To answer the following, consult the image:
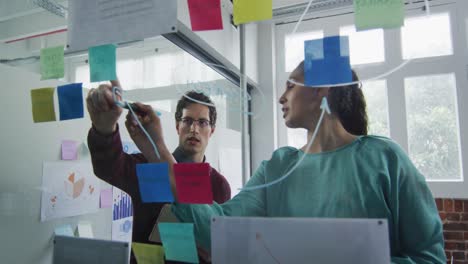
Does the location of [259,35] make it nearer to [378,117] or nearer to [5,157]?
[378,117]

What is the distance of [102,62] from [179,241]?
52 cm

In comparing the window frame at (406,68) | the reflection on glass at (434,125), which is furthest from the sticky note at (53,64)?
the reflection on glass at (434,125)

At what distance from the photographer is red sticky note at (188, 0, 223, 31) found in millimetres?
738

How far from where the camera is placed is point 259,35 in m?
1.10

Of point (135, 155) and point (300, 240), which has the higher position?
point (135, 155)

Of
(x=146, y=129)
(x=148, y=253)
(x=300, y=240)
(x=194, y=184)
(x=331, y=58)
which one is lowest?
(x=148, y=253)

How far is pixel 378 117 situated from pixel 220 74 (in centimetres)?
59

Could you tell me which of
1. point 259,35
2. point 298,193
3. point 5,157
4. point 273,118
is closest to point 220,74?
point 259,35

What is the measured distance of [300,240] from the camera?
63 centimetres

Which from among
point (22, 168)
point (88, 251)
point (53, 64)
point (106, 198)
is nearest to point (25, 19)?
point (53, 64)

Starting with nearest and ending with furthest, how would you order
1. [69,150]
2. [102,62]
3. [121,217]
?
[102,62], [69,150], [121,217]

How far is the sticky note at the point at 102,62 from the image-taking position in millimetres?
824

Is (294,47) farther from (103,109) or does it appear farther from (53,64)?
(53,64)

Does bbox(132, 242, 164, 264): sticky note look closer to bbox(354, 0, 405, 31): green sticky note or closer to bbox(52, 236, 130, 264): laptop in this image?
bbox(52, 236, 130, 264): laptop
